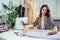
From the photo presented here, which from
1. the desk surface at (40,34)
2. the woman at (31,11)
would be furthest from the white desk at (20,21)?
the desk surface at (40,34)

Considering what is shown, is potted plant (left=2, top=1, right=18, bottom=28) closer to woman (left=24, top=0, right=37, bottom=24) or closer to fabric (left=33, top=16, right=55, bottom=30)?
woman (left=24, top=0, right=37, bottom=24)

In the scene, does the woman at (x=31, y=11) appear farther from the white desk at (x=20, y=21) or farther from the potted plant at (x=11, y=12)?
the potted plant at (x=11, y=12)

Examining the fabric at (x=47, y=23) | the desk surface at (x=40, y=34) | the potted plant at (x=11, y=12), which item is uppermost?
the potted plant at (x=11, y=12)

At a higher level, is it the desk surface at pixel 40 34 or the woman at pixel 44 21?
the woman at pixel 44 21

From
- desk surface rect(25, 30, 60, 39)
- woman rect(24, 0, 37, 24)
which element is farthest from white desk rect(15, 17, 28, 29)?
desk surface rect(25, 30, 60, 39)

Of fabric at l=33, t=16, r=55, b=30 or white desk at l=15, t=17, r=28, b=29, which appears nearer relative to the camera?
fabric at l=33, t=16, r=55, b=30

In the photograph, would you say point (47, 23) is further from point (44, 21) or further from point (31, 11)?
point (31, 11)

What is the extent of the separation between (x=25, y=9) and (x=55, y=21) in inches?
13.0

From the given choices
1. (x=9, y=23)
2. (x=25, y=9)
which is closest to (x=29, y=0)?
(x=25, y=9)

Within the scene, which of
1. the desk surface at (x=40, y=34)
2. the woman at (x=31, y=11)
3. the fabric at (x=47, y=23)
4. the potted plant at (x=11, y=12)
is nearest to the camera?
the desk surface at (x=40, y=34)

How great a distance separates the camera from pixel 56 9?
1.37 metres

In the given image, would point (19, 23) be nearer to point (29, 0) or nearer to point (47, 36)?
point (29, 0)

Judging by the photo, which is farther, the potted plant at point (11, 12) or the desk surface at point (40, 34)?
the potted plant at point (11, 12)

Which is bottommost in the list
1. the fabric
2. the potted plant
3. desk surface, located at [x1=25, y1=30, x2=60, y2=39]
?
desk surface, located at [x1=25, y1=30, x2=60, y2=39]
